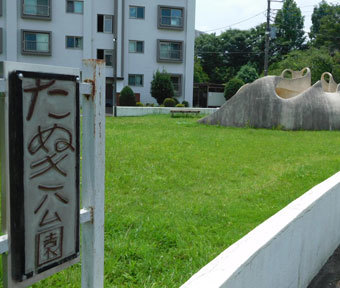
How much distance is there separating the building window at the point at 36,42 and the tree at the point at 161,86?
7.72m

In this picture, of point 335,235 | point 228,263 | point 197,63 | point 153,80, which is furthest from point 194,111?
point 197,63

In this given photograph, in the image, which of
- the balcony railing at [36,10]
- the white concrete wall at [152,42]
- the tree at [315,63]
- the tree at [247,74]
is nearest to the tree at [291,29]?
the tree at [247,74]

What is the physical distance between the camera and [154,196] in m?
5.94

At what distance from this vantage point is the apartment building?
1255 inches

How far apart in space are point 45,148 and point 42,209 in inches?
11.4

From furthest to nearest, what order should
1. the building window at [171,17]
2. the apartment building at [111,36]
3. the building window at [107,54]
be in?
the building window at [171,17] → the building window at [107,54] → the apartment building at [111,36]

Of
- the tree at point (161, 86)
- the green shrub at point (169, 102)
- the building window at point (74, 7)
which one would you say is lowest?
the green shrub at point (169, 102)

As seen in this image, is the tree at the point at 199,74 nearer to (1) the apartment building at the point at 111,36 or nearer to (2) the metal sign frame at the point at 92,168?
(1) the apartment building at the point at 111,36

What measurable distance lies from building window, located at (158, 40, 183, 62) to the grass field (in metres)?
24.3

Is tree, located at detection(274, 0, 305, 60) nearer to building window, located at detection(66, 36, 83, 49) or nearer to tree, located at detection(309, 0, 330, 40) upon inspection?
tree, located at detection(309, 0, 330, 40)

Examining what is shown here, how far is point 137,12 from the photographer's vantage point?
3431cm

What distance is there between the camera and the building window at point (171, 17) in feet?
113

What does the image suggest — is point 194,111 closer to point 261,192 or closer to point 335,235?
point 261,192

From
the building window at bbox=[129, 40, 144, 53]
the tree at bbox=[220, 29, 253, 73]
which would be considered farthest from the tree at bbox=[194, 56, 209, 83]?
the building window at bbox=[129, 40, 144, 53]
